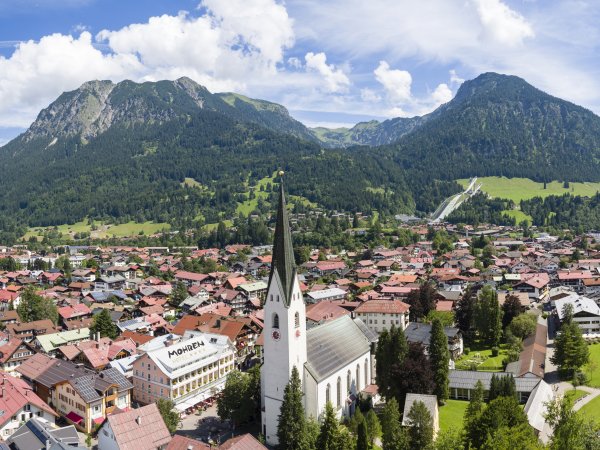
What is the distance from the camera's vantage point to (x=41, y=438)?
4106 centimetres

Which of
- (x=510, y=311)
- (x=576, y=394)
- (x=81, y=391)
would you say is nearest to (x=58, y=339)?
(x=81, y=391)

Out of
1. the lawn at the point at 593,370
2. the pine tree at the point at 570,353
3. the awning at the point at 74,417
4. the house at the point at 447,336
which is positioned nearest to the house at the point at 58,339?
the awning at the point at 74,417

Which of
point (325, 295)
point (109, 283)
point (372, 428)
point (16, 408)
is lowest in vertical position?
point (372, 428)

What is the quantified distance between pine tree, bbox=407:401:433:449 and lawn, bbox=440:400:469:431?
7.48m

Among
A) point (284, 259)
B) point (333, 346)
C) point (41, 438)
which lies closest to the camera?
point (41, 438)

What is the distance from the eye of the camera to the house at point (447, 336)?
6562 cm

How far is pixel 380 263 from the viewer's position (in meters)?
138

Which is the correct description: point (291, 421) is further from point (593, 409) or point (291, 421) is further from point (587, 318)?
point (587, 318)

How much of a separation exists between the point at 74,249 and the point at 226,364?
149792 millimetres

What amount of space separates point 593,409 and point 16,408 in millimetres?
53371

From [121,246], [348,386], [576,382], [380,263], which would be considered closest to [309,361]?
[348,386]

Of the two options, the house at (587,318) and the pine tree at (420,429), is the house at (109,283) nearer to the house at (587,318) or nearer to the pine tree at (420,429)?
the house at (587,318)

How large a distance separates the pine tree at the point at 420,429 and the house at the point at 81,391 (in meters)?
29.8

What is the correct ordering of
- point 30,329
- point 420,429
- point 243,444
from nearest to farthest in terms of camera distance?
point 243,444
point 420,429
point 30,329
